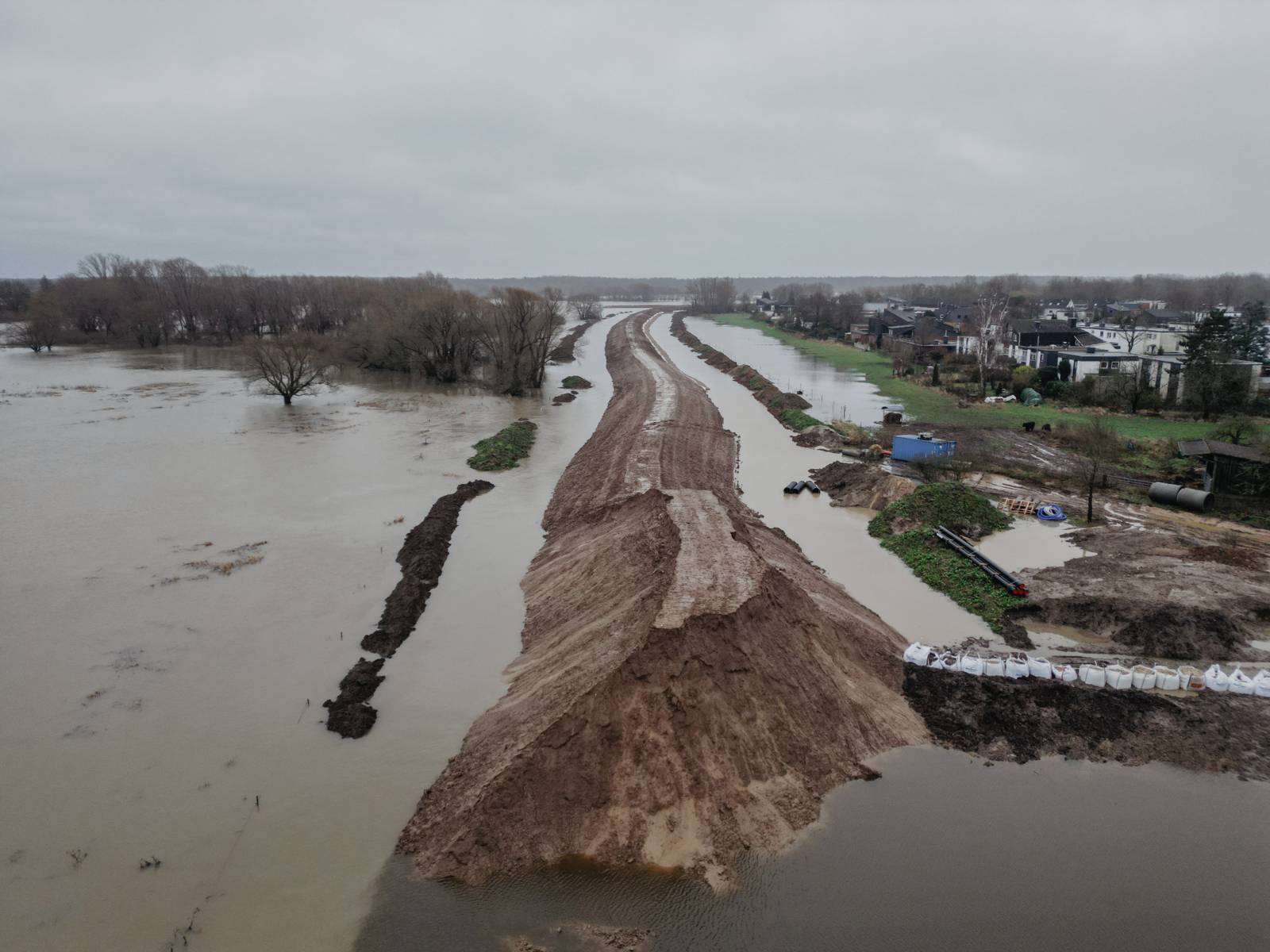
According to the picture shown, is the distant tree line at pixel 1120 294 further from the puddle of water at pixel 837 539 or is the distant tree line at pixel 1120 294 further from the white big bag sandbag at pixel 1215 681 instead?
the white big bag sandbag at pixel 1215 681

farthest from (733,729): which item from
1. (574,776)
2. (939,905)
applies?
(939,905)

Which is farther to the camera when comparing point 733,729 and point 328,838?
point 733,729

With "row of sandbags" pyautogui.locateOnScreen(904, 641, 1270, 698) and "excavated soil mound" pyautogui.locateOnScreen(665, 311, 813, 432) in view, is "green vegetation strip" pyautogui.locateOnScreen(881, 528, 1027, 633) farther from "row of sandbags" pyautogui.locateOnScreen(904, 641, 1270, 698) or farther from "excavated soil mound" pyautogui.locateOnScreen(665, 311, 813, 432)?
"excavated soil mound" pyautogui.locateOnScreen(665, 311, 813, 432)

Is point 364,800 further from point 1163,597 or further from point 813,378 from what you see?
point 813,378

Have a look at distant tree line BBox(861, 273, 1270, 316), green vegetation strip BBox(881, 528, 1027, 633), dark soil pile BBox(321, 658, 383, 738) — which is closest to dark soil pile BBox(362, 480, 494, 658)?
dark soil pile BBox(321, 658, 383, 738)

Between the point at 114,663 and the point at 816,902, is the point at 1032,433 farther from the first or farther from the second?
the point at 114,663

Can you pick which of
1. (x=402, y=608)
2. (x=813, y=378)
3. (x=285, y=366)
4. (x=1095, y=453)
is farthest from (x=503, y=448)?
(x=813, y=378)
